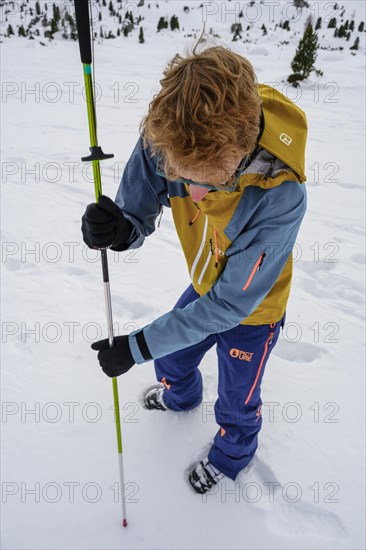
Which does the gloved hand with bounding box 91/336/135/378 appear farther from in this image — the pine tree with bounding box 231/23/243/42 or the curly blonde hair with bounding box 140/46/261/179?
the pine tree with bounding box 231/23/243/42

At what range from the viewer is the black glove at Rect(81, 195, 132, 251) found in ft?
3.82

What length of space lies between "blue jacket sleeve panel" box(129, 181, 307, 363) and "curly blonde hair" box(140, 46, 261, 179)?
9.3 inches

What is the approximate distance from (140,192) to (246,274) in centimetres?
57

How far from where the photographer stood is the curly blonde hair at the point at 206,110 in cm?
89

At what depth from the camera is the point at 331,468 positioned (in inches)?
70.8

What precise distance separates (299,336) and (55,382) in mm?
1539

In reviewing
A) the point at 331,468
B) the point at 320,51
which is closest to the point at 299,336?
the point at 331,468

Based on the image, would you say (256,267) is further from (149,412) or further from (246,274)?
(149,412)

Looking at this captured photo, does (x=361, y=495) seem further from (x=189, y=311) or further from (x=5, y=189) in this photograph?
(x=5, y=189)

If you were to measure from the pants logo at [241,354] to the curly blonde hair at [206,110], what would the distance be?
81 centimetres

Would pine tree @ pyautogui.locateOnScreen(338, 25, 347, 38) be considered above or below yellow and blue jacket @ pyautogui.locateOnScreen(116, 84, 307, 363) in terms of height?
above

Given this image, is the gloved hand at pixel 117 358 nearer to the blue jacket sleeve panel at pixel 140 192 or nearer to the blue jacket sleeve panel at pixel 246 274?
the blue jacket sleeve panel at pixel 246 274

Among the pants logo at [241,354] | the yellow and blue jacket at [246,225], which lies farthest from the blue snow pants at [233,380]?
the yellow and blue jacket at [246,225]

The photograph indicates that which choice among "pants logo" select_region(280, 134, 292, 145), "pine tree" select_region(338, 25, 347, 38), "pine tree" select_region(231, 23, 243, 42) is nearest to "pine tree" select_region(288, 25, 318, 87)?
"pine tree" select_region(231, 23, 243, 42)
